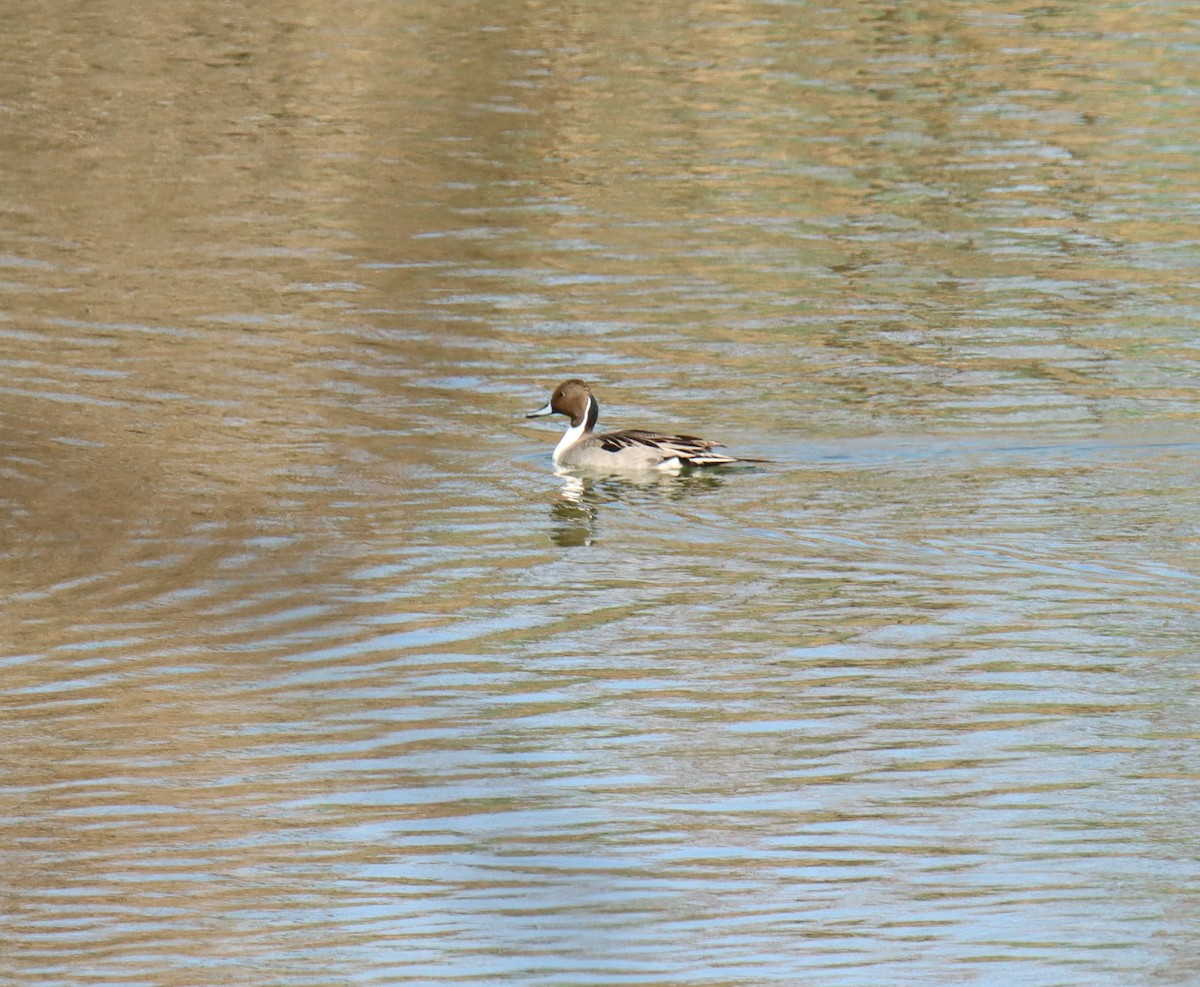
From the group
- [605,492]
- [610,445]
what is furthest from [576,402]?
[605,492]

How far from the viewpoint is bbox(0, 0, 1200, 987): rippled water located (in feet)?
23.6

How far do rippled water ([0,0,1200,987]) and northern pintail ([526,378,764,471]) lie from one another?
15cm

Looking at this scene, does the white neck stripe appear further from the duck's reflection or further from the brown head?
the duck's reflection

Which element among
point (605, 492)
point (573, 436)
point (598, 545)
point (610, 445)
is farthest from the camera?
point (573, 436)

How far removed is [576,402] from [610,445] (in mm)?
521

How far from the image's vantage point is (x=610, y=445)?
44.1 ft

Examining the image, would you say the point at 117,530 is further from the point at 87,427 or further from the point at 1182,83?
the point at 1182,83

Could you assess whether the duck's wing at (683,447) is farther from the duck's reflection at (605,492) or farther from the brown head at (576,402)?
the brown head at (576,402)

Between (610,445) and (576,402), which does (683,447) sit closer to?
(610,445)

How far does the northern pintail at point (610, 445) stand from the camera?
13.1 metres

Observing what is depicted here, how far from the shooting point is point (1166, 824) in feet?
25.6

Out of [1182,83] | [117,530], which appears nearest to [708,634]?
[117,530]

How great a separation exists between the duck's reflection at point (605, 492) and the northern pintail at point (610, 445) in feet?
0.26

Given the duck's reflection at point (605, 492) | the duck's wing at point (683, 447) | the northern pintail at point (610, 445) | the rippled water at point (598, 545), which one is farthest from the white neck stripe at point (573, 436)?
the duck's wing at point (683, 447)
